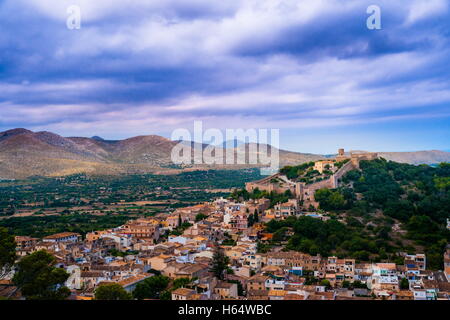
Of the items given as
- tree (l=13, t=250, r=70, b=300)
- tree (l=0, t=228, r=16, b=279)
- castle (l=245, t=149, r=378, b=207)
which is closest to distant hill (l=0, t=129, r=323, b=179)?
castle (l=245, t=149, r=378, b=207)

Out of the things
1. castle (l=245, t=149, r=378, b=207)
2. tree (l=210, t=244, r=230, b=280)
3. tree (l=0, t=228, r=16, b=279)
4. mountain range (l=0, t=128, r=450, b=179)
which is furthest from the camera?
mountain range (l=0, t=128, r=450, b=179)

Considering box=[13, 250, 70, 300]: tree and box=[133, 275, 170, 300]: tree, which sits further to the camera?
box=[133, 275, 170, 300]: tree

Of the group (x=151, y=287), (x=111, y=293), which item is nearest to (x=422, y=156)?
(x=151, y=287)

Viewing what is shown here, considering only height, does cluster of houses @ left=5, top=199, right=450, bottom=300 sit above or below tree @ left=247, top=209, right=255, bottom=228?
below

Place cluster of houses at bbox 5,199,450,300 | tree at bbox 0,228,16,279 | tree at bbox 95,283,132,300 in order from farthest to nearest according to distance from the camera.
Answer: cluster of houses at bbox 5,199,450,300
tree at bbox 0,228,16,279
tree at bbox 95,283,132,300

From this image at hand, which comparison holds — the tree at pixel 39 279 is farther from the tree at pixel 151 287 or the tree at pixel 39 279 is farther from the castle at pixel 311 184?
the castle at pixel 311 184

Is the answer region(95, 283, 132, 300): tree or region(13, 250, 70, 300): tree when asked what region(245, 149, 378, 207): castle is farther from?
region(13, 250, 70, 300): tree

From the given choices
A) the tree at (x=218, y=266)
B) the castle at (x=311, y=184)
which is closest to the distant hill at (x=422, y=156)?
the castle at (x=311, y=184)

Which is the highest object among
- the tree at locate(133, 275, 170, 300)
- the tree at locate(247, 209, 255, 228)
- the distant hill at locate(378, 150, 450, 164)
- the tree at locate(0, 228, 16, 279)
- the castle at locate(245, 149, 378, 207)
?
the distant hill at locate(378, 150, 450, 164)
